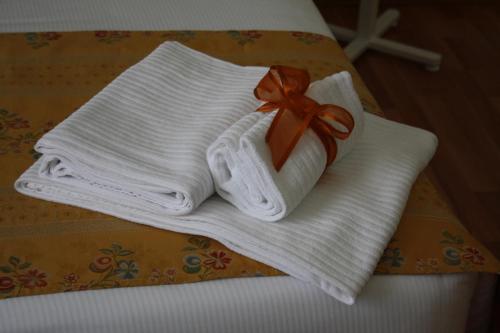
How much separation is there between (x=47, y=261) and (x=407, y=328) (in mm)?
529

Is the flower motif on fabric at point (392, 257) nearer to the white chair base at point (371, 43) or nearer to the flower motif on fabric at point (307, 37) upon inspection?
the flower motif on fabric at point (307, 37)

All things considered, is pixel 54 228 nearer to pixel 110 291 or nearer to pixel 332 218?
pixel 110 291

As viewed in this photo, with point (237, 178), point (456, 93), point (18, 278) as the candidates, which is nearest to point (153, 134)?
point (237, 178)

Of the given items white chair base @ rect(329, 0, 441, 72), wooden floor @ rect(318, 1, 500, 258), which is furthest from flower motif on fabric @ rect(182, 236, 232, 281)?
white chair base @ rect(329, 0, 441, 72)

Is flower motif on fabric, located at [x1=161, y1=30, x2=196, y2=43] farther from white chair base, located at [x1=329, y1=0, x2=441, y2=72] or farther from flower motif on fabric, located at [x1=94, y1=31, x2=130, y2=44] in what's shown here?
white chair base, located at [x1=329, y1=0, x2=441, y2=72]

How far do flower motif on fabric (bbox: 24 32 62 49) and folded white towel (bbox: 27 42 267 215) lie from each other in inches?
13.7

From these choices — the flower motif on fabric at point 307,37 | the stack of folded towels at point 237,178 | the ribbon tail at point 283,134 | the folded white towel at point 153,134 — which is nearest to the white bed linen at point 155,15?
the flower motif on fabric at point 307,37

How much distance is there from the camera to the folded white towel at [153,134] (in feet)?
3.66

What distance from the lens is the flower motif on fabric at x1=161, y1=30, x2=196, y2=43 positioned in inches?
66.0

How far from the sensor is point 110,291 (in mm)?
1033

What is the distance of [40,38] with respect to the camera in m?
1.65

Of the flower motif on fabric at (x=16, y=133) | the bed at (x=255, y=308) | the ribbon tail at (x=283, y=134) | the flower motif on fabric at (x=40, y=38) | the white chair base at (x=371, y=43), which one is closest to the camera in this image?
the bed at (x=255, y=308)

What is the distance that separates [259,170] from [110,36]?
734mm

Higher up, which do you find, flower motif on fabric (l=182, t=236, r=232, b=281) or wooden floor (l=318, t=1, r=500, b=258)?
flower motif on fabric (l=182, t=236, r=232, b=281)
